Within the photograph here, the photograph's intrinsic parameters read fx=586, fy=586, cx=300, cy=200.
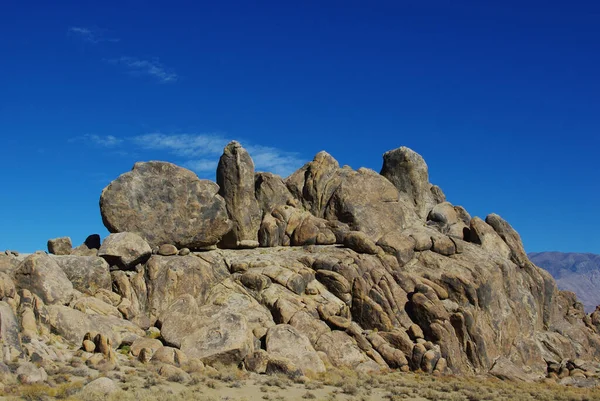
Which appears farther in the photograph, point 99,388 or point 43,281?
point 43,281

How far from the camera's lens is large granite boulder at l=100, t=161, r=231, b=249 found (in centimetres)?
5662

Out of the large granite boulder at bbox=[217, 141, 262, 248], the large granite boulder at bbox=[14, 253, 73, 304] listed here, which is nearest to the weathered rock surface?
the large granite boulder at bbox=[14, 253, 73, 304]

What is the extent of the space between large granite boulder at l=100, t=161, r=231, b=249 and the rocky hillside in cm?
14

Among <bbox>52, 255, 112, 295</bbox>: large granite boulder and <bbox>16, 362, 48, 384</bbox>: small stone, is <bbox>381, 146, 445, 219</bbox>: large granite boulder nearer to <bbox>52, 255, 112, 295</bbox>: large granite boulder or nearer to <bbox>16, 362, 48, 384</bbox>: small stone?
<bbox>52, 255, 112, 295</bbox>: large granite boulder

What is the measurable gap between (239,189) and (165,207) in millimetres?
9557

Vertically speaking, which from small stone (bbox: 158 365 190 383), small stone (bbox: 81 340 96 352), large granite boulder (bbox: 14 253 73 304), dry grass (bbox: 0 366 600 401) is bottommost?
dry grass (bbox: 0 366 600 401)

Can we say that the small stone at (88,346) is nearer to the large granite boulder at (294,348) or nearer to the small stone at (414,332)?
the large granite boulder at (294,348)

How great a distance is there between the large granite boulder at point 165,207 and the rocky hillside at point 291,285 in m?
0.14

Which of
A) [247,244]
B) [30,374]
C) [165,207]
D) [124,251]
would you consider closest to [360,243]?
[247,244]

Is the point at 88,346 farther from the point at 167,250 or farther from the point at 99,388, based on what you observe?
the point at 167,250

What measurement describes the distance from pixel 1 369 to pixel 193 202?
100ft

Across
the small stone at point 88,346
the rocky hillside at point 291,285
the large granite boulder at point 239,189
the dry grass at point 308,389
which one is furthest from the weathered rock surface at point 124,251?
the dry grass at point 308,389

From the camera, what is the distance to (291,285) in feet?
173

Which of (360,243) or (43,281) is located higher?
(360,243)
